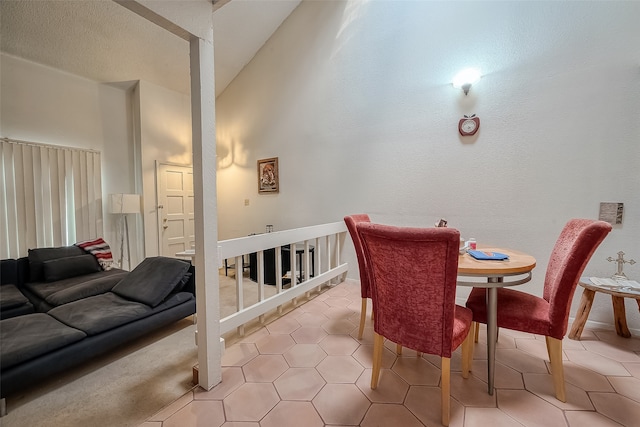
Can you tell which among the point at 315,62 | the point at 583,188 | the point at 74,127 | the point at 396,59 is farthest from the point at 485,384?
the point at 74,127

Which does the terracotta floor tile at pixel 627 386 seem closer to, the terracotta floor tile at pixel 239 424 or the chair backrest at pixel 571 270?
the chair backrest at pixel 571 270

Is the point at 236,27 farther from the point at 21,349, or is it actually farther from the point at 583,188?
the point at 583,188

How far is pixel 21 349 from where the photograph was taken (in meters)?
1.53

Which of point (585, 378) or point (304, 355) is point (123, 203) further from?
point (585, 378)

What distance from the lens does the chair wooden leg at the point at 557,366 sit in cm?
142

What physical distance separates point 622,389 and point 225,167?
5220 mm

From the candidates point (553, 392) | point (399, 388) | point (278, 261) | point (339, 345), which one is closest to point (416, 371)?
→ point (399, 388)

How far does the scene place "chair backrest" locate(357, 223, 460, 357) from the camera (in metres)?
1.17

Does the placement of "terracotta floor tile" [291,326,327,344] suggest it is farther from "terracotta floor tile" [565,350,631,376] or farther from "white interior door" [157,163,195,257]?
"white interior door" [157,163,195,257]

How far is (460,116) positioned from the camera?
269 cm

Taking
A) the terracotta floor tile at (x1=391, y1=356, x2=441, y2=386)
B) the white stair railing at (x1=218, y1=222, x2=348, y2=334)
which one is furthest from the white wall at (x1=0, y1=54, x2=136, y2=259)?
the terracotta floor tile at (x1=391, y1=356, x2=441, y2=386)

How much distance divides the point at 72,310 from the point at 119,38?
3.47 meters

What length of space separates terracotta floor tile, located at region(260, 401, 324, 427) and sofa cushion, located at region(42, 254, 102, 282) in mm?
3027

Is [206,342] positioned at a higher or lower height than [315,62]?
lower
